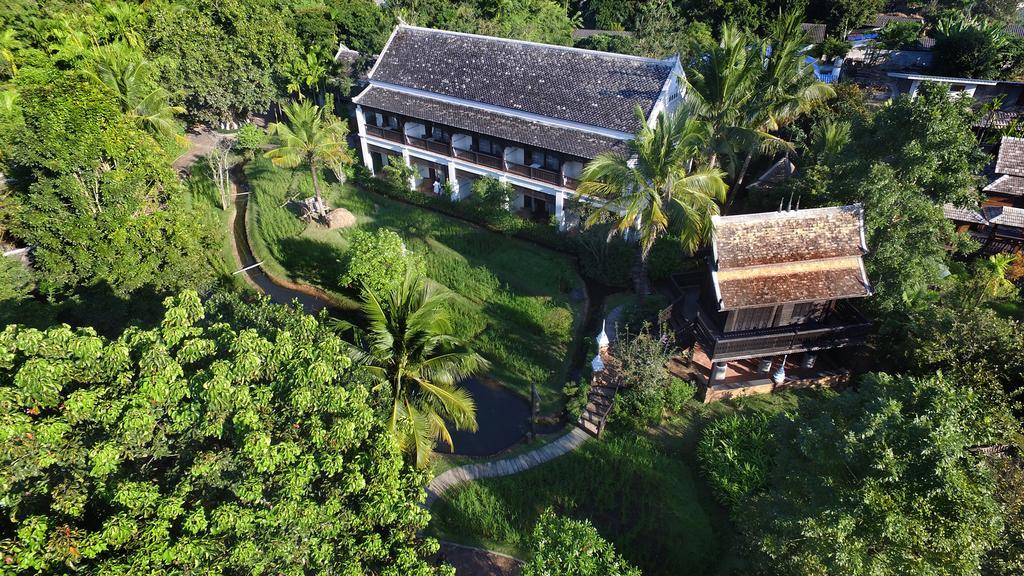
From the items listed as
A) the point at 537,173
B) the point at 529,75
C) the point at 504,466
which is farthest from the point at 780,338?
the point at 529,75

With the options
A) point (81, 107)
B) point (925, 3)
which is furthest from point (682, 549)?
point (925, 3)

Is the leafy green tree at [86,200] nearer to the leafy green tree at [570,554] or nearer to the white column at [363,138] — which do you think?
the white column at [363,138]

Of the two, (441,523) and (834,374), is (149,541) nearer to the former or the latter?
(441,523)

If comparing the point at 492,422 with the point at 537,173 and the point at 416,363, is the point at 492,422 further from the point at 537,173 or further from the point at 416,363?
the point at 537,173

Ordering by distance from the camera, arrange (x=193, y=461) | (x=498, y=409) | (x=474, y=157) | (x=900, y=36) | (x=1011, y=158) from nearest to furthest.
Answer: (x=193, y=461) < (x=498, y=409) < (x=1011, y=158) < (x=474, y=157) < (x=900, y=36)

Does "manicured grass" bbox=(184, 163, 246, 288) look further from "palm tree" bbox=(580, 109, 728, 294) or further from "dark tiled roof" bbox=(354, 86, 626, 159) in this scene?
"palm tree" bbox=(580, 109, 728, 294)
